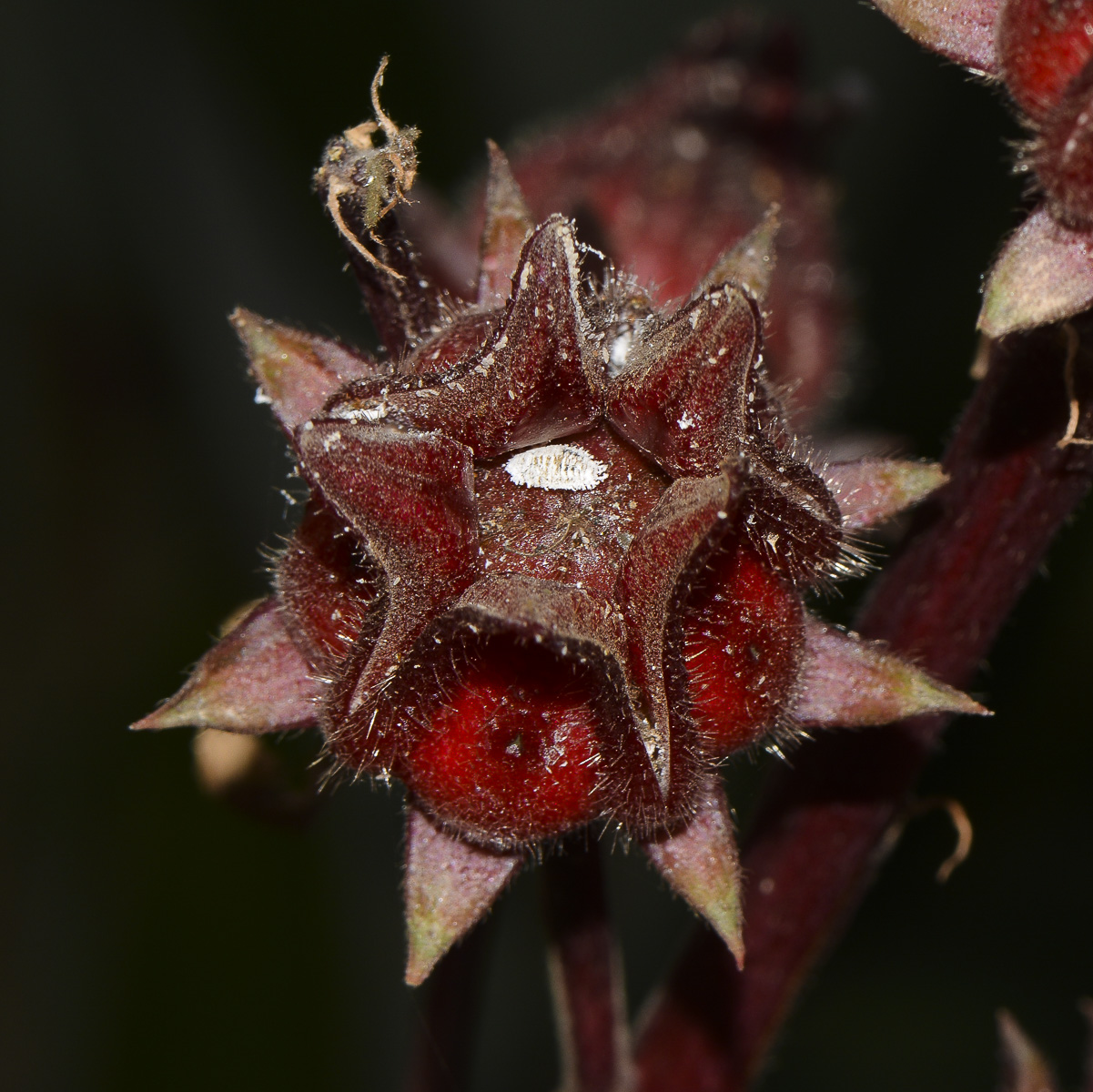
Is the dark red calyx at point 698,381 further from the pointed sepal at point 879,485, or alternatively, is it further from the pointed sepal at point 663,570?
the pointed sepal at point 879,485

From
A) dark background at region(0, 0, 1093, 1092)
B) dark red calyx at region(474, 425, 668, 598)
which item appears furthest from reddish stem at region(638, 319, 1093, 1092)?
dark background at region(0, 0, 1093, 1092)

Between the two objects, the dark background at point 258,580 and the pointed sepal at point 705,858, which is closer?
the pointed sepal at point 705,858

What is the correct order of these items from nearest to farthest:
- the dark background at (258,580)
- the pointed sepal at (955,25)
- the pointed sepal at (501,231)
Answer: the pointed sepal at (955,25) → the pointed sepal at (501,231) → the dark background at (258,580)

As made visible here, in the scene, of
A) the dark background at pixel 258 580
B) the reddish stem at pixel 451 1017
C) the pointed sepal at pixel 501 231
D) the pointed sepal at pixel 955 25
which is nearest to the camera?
the pointed sepal at pixel 955 25

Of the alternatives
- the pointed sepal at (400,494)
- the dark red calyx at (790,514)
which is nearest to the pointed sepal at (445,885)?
the pointed sepal at (400,494)

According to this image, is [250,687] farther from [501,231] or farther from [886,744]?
[886,744]

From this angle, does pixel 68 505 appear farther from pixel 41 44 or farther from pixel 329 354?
pixel 329 354

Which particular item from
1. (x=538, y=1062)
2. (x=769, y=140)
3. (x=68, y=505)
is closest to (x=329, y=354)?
(x=769, y=140)

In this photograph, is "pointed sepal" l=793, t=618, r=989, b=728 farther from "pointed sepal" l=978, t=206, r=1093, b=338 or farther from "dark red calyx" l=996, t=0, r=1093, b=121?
"dark red calyx" l=996, t=0, r=1093, b=121
